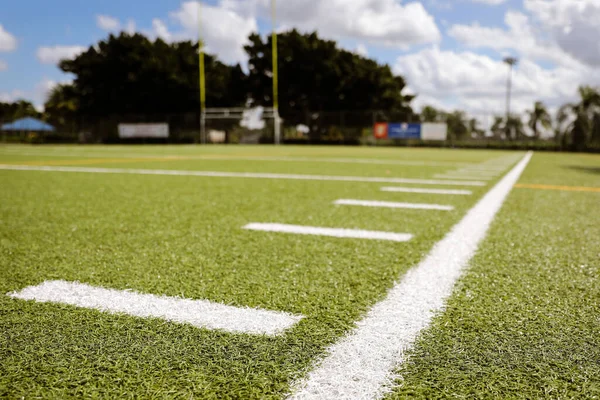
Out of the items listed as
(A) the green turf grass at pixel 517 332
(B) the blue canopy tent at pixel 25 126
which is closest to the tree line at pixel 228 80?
(B) the blue canopy tent at pixel 25 126

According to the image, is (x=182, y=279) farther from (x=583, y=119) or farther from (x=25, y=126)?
(x=25, y=126)

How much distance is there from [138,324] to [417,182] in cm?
508

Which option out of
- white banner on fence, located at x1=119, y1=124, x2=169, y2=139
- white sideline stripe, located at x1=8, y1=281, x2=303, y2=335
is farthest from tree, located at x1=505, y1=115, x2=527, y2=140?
white sideline stripe, located at x1=8, y1=281, x2=303, y2=335

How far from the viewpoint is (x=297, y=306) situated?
1550mm

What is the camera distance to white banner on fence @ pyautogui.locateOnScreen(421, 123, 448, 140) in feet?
104

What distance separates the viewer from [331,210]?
363 cm

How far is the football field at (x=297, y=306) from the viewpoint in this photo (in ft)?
3.57

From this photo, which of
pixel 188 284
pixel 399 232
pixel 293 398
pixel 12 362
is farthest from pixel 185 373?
pixel 399 232

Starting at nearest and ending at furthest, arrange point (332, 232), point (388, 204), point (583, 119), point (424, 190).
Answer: point (332, 232)
point (388, 204)
point (424, 190)
point (583, 119)

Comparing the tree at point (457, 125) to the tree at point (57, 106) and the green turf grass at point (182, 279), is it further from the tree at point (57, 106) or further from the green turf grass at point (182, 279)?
the tree at point (57, 106)

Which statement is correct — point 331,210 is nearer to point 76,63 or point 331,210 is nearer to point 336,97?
point 336,97

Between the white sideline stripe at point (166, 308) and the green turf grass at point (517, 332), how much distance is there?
446mm

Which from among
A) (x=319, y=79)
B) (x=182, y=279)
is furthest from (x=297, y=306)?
(x=319, y=79)

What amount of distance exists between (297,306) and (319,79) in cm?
4077
